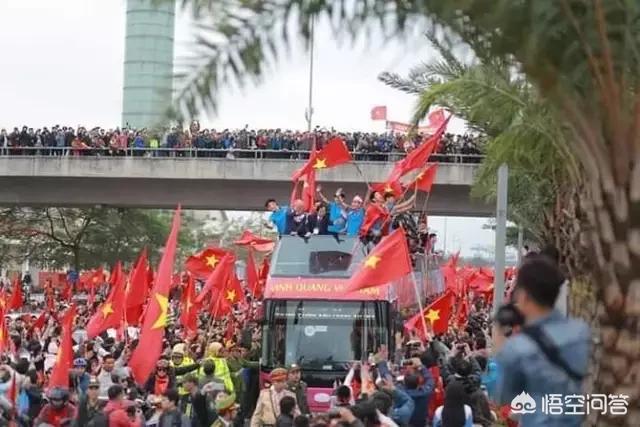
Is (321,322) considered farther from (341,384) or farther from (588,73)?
(588,73)

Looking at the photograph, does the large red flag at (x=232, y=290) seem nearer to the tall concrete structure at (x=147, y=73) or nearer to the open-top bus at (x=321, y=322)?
the open-top bus at (x=321, y=322)

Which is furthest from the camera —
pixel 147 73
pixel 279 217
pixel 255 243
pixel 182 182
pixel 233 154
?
pixel 182 182

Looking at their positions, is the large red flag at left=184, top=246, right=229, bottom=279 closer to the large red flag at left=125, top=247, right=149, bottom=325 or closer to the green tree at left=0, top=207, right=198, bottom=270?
the large red flag at left=125, top=247, right=149, bottom=325

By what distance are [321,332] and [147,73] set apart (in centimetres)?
982

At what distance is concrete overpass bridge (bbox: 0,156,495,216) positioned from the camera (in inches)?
1254

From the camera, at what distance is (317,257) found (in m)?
14.6

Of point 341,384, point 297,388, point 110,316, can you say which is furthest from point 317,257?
point 297,388

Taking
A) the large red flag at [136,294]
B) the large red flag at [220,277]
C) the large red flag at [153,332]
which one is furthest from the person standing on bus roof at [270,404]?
the large red flag at [220,277]

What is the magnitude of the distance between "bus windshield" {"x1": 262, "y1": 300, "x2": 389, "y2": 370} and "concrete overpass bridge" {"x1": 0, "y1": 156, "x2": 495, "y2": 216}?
57.1 feet

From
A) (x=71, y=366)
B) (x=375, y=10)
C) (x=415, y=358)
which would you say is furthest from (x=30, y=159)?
(x=375, y=10)

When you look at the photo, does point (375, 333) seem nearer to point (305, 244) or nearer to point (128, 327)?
point (305, 244)

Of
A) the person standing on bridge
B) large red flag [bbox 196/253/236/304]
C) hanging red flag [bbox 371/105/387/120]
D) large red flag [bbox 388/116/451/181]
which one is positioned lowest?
large red flag [bbox 196/253/236/304]

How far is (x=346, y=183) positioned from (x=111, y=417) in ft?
79.9

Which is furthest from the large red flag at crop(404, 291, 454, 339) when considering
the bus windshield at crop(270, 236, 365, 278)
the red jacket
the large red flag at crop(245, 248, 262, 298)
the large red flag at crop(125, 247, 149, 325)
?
the large red flag at crop(245, 248, 262, 298)
